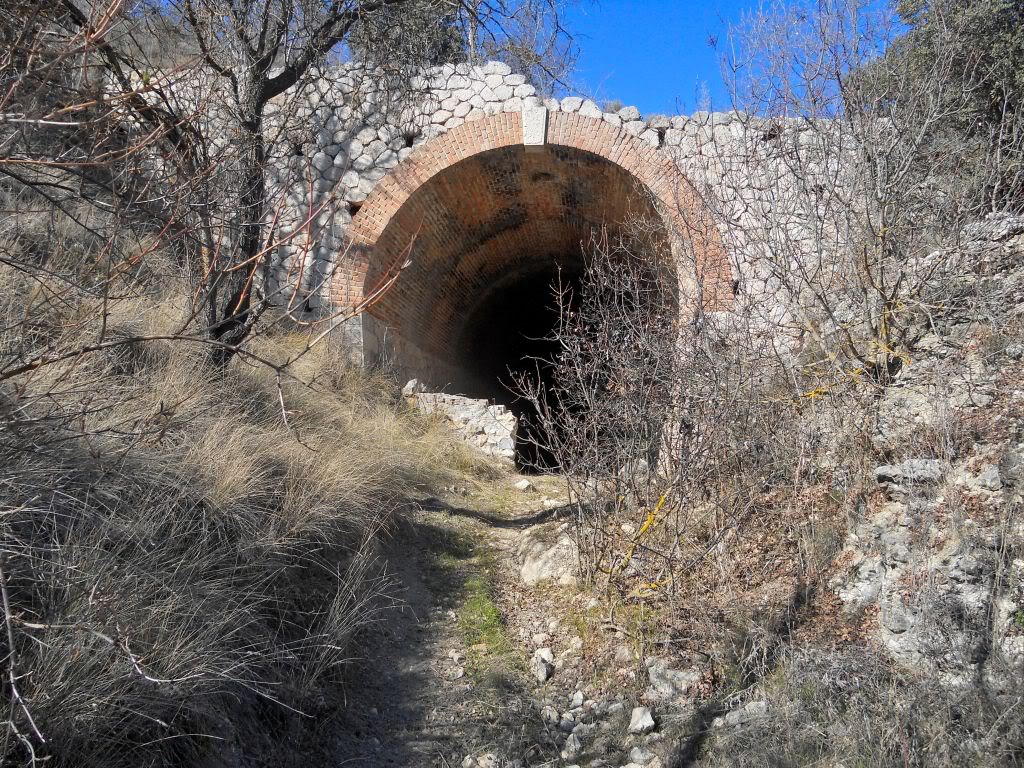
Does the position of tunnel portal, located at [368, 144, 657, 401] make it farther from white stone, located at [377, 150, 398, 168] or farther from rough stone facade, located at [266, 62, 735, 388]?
white stone, located at [377, 150, 398, 168]

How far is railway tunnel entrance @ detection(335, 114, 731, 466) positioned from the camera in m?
8.07

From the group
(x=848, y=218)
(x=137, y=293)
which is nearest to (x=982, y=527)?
(x=848, y=218)

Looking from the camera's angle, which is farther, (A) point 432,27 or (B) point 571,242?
(B) point 571,242

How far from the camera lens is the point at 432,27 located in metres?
7.75

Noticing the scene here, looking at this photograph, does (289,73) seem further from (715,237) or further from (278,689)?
(278,689)

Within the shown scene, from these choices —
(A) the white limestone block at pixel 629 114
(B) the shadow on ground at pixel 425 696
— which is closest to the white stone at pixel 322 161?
(A) the white limestone block at pixel 629 114

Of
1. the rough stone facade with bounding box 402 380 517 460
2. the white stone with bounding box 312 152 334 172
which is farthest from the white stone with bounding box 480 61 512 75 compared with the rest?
the rough stone facade with bounding box 402 380 517 460

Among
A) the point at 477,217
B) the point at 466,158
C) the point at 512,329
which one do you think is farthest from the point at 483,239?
the point at 512,329

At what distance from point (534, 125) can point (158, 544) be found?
6338 millimetres

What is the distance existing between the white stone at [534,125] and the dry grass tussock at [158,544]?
4276 mm

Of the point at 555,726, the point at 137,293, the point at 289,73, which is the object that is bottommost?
the point at 555,726

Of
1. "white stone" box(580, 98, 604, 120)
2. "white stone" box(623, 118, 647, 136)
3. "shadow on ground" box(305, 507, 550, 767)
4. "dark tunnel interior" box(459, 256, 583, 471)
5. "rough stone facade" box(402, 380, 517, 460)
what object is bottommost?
"shadow on ground" box(305, 507, 550, 767)

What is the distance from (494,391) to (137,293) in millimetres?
7553

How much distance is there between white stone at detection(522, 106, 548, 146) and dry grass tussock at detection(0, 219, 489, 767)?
14.0 feet
